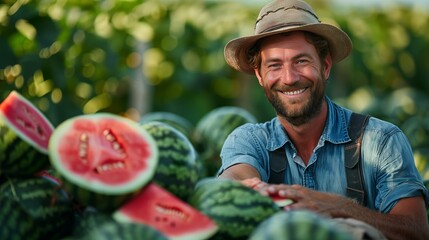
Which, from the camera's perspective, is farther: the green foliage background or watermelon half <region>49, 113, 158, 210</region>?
the green foliage background

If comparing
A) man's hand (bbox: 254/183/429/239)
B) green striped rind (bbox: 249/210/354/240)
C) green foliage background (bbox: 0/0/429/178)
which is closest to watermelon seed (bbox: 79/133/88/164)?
man's hand (bbox: 254/183/429/239)

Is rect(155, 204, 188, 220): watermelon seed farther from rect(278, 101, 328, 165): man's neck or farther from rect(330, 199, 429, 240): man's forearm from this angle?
rect(278, 101, 328, 165): man's neck

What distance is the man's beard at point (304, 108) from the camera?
4.06 m

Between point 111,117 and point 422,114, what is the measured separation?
7.43 metres

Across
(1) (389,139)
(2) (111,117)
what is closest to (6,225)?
(2) (111,117)

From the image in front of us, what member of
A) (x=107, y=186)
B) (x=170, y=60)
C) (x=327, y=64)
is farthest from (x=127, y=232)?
(x=170, y=60)

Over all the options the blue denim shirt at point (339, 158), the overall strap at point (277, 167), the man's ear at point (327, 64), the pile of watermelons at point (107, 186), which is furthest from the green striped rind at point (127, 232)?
the man's ear at point (327, 64)

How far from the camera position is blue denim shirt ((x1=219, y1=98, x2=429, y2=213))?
3805 mm

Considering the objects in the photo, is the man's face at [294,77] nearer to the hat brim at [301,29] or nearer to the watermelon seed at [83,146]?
the hat brim at [301,29]

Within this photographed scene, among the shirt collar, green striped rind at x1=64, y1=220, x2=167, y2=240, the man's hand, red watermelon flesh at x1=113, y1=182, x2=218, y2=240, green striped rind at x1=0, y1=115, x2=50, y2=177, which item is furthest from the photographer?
the shirt collar

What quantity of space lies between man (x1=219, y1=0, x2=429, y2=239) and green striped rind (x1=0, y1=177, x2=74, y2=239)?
1.08m

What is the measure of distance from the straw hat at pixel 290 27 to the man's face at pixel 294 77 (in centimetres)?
7

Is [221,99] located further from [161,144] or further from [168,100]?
[161,144]

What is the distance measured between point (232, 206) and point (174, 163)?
283 mm
